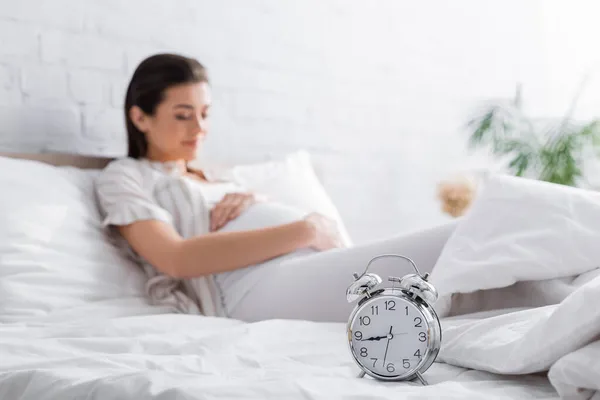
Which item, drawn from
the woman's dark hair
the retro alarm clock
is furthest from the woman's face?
the retro alarm clock

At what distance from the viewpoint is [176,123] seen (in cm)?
210

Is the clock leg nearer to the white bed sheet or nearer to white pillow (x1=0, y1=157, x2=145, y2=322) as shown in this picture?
the white bed sheet

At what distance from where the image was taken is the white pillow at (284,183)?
7.25ft

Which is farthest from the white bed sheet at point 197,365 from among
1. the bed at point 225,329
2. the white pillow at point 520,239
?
the white pillow at point 520,239

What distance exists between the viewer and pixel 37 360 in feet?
3.70

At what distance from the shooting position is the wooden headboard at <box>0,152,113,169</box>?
2004 mm

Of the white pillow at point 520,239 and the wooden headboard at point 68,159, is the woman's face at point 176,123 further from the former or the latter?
the white pillow at point 520,239

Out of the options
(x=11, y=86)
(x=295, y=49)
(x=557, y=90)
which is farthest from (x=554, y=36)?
(x=11, y=86)

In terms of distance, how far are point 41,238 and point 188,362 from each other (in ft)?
2.44

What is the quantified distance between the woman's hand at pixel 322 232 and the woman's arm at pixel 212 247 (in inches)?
1.0

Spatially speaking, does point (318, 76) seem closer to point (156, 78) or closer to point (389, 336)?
point (156, 78)

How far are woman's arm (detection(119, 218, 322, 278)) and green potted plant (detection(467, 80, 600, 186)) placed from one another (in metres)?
1.39

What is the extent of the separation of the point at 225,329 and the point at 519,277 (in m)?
0.51

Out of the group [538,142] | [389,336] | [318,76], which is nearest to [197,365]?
[389,336]
